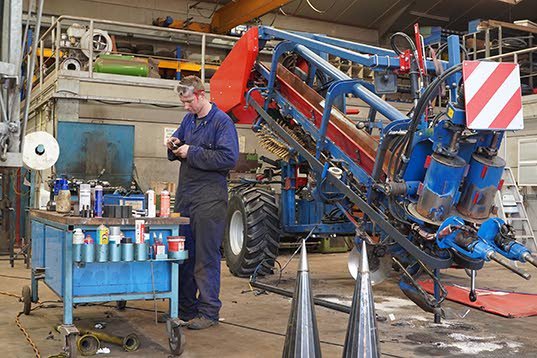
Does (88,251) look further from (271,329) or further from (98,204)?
(271,329)

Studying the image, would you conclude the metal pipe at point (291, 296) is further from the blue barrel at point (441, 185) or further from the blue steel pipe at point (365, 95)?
the blue steel pipe at point (365, 95)

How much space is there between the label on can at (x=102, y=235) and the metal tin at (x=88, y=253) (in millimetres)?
61

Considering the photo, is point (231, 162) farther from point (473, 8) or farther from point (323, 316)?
point (473, 8)

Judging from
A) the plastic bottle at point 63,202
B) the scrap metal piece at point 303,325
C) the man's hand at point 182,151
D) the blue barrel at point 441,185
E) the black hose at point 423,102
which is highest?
the black hose at point 423,102

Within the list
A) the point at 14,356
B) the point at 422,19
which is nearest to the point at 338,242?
the point at 14,356

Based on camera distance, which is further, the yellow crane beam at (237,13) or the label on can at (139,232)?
the yellow crane beam at (237,13)

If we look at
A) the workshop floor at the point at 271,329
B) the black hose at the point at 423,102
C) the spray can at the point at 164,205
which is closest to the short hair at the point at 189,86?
the spray can at the point at 164,205

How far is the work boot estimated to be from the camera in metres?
4.24

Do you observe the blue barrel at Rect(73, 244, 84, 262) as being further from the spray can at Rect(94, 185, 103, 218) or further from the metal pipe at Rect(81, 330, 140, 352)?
the metal pipe at Rect(81, 330, 140, 352)

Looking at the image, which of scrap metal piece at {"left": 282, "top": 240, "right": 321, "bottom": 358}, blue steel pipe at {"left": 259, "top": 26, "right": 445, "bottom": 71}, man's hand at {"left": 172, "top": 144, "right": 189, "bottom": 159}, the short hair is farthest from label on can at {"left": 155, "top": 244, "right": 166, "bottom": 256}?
blue steel pipe at {"left": 259, "top": 26, "right": 445, "bottom": 71}

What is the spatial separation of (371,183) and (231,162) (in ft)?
3.49

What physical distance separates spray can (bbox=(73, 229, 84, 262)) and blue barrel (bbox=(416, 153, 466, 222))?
2.18 metres

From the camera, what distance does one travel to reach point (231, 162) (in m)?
4.36

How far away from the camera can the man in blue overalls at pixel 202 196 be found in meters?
4.29
